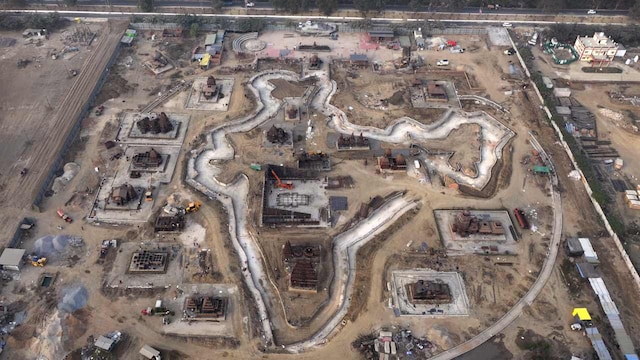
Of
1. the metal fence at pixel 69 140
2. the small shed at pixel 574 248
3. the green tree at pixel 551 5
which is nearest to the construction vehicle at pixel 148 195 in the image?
the metal fence at pixel 69 140

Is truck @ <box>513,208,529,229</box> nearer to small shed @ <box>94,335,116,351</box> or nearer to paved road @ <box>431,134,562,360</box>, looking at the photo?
paved road @ <box>431,134,562,360</box>

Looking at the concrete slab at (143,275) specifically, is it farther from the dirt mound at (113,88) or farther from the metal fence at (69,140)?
the dirt mound at (113,88)

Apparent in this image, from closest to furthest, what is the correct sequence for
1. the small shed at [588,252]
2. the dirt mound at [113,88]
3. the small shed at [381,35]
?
the small shed at [588,252], the dirt mound at [113,88], the small shed at [381,35]

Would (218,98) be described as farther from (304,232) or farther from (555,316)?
(555,316)

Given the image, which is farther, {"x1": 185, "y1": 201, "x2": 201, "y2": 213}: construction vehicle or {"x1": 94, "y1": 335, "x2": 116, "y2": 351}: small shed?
{"x1": 185, "y1": 201, "x2": 201, "y2": 213}: construction vehicle

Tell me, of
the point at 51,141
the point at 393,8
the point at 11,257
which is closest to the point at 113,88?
the point at 51,141

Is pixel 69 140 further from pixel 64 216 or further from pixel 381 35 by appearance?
pixel 381 35

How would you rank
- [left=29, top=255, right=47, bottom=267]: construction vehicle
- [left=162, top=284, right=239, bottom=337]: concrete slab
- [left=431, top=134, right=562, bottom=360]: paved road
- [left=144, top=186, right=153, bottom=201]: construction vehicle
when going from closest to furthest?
1. [left=431, top=134, right=562, bottom=360]: paved road
2. [left=162, top=284, right=239, bottom=337]: concrete slab
3. [left=29, top=255, right=47, bottom=267]: construction vehicle
4. [left=144, top=186, right=153, bottom=201]: construction vehicle

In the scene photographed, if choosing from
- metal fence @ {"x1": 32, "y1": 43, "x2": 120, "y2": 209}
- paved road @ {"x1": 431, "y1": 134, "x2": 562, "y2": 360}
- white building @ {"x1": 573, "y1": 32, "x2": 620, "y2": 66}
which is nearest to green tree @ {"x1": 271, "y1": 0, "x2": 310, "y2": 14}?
metal fence @ {"x1": 32, "y1": 43, "x2": 120, "y2": 209}
